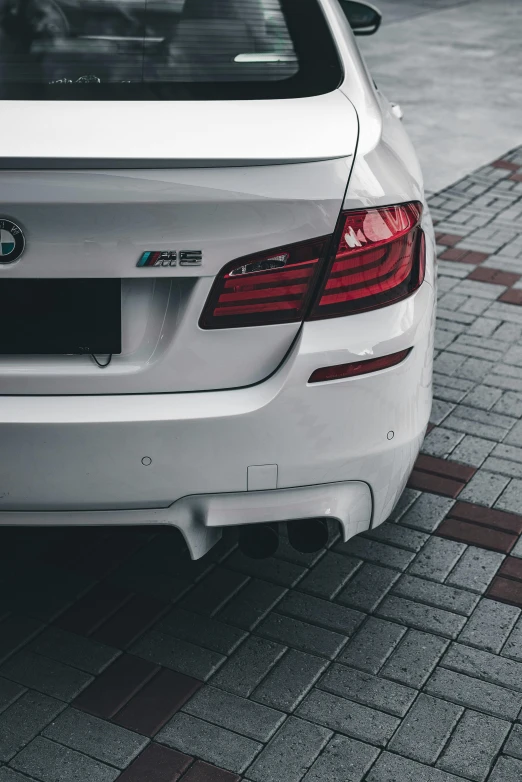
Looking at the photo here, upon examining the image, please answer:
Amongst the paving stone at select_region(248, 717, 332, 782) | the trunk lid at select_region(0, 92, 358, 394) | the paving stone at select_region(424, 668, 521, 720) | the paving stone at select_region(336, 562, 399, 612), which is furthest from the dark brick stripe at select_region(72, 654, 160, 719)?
the trunk lid at select_region(0, 92, 358, 394)

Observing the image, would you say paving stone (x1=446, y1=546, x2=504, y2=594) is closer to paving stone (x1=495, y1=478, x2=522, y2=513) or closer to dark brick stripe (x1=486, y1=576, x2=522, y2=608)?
dark brick stripe (x1=486, y1=576, x2=522, y2=608)

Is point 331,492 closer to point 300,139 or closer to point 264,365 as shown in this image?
point 264,365

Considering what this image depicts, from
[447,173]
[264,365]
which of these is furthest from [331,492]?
[447,173]

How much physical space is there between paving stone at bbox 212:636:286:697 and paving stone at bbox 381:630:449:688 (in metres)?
0.29

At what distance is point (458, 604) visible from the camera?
288 cm

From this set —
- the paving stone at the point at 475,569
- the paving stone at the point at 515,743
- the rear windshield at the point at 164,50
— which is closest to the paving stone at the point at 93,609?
the paving stone at the point at 475,569

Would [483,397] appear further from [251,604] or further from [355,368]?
[355,368]

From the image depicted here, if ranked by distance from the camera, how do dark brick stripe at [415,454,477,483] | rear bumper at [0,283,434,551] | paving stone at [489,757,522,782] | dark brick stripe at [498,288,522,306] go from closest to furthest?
rear bumper at [0,283,434,551] → paving stone at [489,757,522,782] → dark brick stripe at [415,454,477,483] → dark brick stripe at [498,288,522,306]

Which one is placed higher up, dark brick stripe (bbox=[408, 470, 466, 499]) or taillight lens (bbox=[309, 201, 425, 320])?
taillight lens (bbox=[309, 201, 425, 320])

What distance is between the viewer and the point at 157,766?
2293mm

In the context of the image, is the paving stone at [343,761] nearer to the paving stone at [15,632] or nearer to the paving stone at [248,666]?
the paving stone at [248,666]

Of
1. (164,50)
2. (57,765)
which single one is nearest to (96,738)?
(57,765)

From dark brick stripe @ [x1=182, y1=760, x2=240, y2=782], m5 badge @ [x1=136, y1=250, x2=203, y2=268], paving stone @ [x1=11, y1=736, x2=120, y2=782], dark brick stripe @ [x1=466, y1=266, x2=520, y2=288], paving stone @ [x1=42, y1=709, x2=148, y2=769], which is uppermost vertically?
m5 badge @ [x1=136, y1=250, x2=203, y2=268]

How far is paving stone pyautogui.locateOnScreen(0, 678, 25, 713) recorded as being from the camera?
2.48 metres
